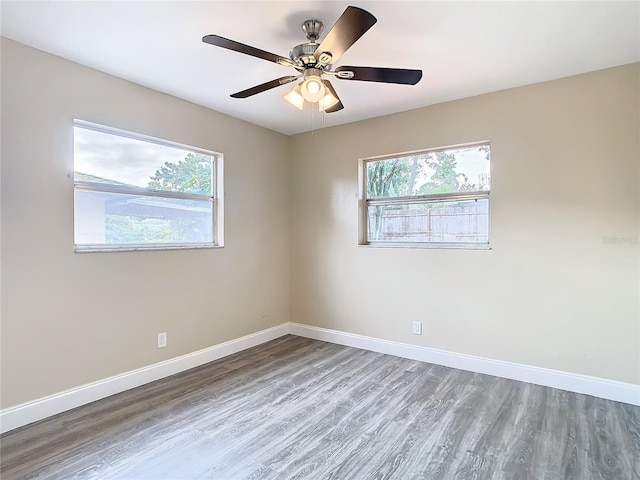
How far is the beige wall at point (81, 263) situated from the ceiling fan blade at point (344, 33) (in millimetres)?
1853

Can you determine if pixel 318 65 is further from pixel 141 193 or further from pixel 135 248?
pixel 135 248

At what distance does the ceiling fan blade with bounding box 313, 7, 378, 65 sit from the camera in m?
1.54

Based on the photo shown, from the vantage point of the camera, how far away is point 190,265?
3361mm

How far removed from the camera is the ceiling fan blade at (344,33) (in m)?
1.54

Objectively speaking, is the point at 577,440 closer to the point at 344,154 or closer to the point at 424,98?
the point at 424,98

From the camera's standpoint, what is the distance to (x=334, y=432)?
226cm

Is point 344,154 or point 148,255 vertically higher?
point 344,154

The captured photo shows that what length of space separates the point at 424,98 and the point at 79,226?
10.2 ft

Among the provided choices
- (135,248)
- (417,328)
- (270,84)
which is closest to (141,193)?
(135,248)

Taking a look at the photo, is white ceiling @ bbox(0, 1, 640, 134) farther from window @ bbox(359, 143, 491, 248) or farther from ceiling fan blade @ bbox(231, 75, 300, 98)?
window @ bbox(359, 143, 491, 248)

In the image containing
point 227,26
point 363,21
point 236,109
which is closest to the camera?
point 363,21

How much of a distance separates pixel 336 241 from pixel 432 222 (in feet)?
3.73

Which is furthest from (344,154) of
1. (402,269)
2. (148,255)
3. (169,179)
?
(148,255)

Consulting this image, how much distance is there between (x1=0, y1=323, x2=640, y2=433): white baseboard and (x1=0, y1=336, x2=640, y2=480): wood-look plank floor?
3.1 inches
